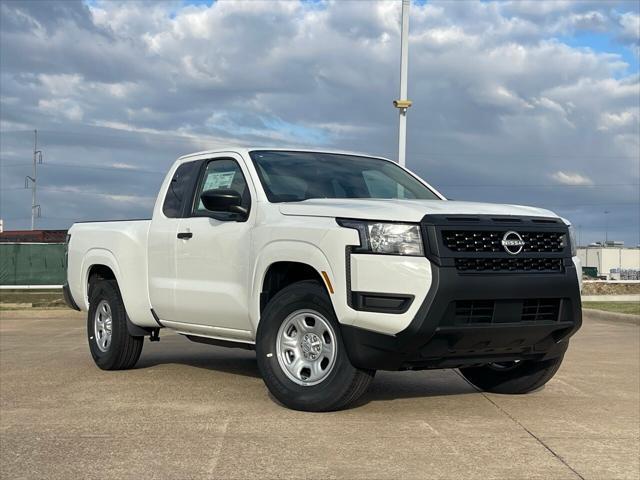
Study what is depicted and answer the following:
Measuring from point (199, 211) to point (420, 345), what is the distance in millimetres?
2772

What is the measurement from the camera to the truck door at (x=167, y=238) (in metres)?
7.80

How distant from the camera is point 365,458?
495cm

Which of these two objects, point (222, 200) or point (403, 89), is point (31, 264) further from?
point (222, 200)

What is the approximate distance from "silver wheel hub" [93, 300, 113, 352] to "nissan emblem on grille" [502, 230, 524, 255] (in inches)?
171

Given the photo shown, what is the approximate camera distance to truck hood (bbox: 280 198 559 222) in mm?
5852

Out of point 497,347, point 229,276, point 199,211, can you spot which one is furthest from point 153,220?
point 497,347

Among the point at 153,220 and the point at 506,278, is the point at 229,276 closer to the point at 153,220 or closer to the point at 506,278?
the point at 153,220

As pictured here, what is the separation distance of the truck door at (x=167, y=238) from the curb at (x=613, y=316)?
11.4 metres

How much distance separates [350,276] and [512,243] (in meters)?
1.17

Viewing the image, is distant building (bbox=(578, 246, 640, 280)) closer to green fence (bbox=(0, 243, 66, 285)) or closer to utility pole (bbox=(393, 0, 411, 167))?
green fence (bbox=(0, 243, 66, 285))

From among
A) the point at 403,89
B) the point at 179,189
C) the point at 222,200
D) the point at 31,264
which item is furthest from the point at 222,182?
the point at 31,264

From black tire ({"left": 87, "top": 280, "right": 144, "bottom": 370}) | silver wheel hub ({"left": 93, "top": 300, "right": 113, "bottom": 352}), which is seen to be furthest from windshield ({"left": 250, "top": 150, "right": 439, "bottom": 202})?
silver wheel hub ({"left": 93, "top": 300, "right": 113, "bottom": 352})

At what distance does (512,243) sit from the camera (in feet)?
19.7

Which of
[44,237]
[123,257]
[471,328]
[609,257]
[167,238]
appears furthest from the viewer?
[609,257]
